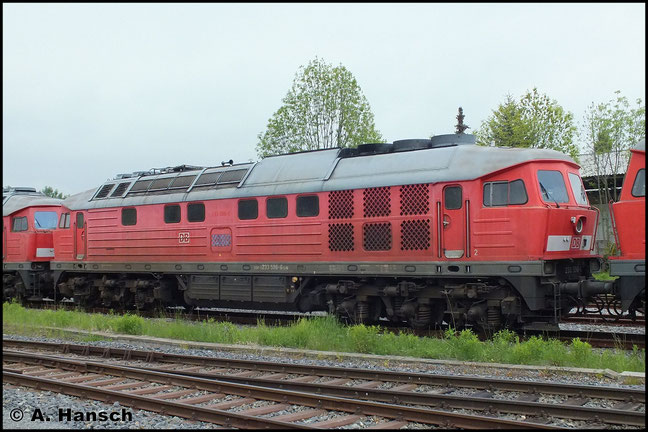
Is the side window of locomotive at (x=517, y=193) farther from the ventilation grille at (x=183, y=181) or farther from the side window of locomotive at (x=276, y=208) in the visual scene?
the ventilation grille at (x=183, y=181)

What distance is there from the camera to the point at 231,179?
17625 millimetres

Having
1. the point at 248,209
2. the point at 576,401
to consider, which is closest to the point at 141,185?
the point at 248,209

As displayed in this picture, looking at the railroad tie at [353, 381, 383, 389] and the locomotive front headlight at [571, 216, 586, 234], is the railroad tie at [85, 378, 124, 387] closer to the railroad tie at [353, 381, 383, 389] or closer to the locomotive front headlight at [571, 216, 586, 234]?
the railroad tie at [353, 381, 383, 389]

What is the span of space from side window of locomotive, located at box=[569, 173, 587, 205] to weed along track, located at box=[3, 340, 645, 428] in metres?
6.01

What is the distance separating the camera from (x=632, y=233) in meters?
10.9

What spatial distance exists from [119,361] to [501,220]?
25.8 ft

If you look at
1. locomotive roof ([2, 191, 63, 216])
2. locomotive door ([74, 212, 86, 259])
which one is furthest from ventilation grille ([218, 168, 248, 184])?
locomotive roof ([2, 191, 63, 216])

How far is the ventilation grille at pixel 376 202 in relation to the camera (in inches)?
566

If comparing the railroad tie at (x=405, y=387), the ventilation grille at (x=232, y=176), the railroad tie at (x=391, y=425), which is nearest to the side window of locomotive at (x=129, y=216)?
the ventilation grille at (x=232, y=176)

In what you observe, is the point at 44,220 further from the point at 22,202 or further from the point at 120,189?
the point at 120,189

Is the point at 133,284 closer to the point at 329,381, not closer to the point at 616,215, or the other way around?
the point at 329,381

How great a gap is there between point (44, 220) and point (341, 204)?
48.2 ft

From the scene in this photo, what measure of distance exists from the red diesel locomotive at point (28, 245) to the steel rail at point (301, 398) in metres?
13.3

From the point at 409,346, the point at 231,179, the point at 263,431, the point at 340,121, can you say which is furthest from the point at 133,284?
the point at 340,121
